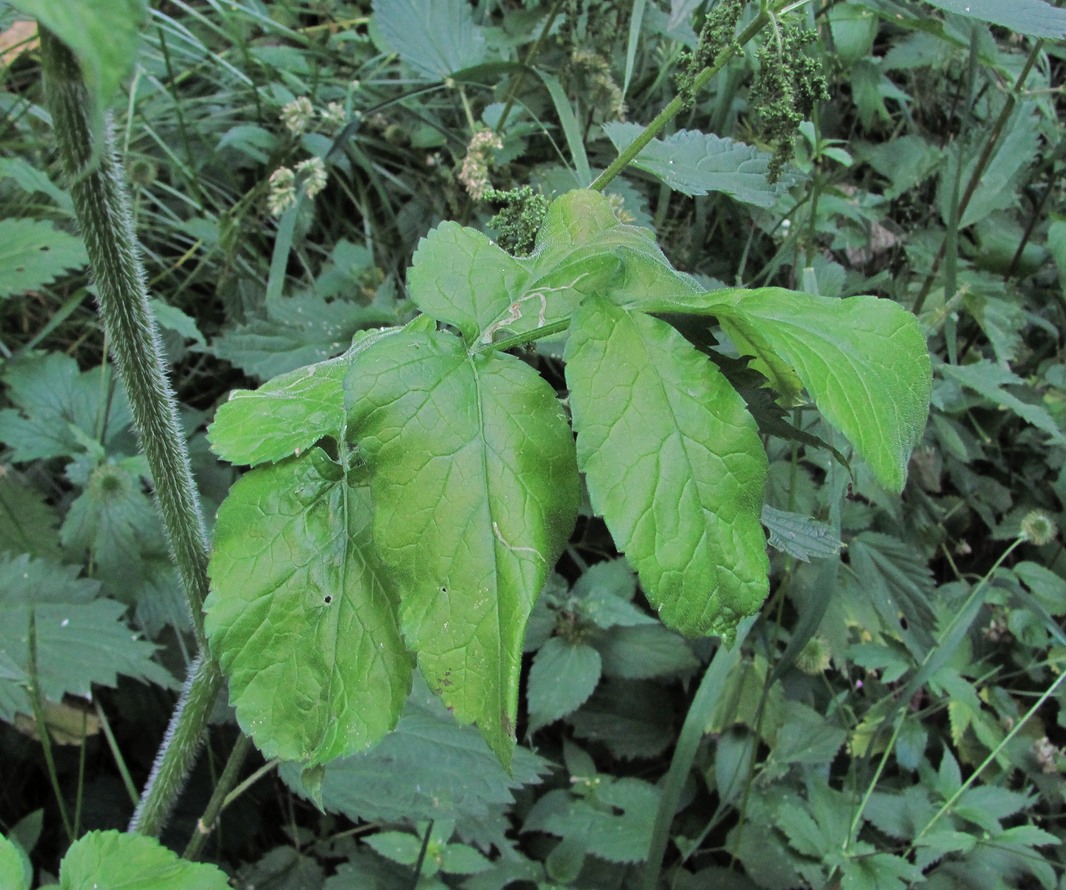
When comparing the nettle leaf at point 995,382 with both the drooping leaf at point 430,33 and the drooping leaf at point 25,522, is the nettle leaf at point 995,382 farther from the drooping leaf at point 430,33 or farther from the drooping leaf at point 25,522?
the drooping leaf at point 25,522

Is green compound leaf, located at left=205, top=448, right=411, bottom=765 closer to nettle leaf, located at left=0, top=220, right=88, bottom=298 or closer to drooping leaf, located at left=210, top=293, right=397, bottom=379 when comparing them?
drooping leaf, located at left=210, top=293, right=397, bottom=379

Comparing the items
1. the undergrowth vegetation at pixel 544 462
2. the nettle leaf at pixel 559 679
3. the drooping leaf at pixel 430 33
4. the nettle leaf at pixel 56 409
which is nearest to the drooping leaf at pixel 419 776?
the undergrowth vegetation at pixel 544 462

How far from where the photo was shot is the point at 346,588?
72cm

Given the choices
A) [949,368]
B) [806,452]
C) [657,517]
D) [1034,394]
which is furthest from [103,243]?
[1034,394]

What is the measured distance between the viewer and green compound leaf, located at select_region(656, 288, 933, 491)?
610 millimetres

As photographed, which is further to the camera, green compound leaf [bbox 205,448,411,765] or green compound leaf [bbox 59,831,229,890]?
green compound leaf [bbox 59,831,229,890]

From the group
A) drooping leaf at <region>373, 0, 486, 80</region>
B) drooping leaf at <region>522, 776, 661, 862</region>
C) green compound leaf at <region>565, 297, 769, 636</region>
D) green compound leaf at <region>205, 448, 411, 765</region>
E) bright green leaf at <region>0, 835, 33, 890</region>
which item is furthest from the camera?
drooping leaf at <region>373, 0, 486, 80</region>

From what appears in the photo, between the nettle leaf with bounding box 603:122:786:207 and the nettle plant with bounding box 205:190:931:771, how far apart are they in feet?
1.25

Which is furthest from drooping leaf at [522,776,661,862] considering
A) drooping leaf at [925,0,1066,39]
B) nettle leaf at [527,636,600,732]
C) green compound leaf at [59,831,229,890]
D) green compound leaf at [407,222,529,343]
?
drooping leaf at [925,0,1066,39]

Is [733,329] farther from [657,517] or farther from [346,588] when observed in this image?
[346,588]

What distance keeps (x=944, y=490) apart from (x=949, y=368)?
2.60 feet

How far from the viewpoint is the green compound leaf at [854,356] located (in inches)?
24.0

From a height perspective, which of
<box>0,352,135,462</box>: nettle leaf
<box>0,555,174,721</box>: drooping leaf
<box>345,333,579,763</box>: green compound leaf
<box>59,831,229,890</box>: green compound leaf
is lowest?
<box>0,555,174,721</box>: drooping leaf

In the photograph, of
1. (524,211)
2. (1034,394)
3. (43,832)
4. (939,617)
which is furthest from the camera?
(1034,394)
